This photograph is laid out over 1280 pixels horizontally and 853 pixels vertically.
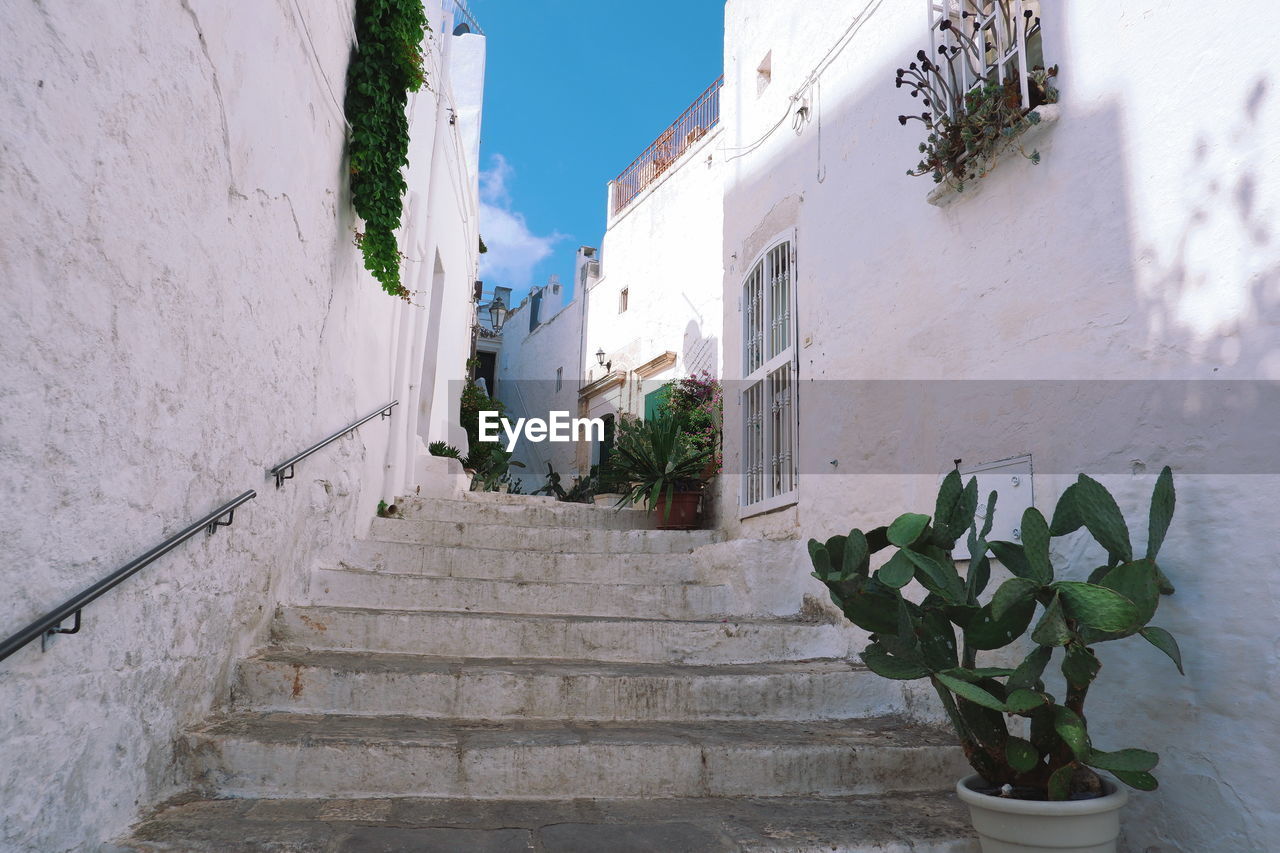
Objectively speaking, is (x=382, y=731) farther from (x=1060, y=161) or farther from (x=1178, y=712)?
(x=1060, y=161)

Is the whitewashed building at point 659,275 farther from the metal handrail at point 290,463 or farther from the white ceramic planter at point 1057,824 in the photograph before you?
the white ceramic planter at point 1057,824

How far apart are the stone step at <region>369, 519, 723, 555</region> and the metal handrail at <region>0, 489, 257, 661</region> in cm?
223

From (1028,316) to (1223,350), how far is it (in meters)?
0.74

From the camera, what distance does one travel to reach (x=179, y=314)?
7.77 ft

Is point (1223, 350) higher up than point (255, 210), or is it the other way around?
point (255, 210)

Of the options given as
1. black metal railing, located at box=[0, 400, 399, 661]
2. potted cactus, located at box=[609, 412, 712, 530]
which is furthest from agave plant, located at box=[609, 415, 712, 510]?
black metal railing, located at box=[0, 400, 399, 661]

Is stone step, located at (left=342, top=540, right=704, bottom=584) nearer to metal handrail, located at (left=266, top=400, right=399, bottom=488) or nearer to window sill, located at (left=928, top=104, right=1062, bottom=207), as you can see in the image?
metal handrail, located at (left=266, top=400, right=399, bottom=488)

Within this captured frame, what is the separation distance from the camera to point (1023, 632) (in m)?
2.06

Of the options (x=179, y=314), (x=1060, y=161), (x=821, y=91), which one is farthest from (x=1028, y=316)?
Result: (x=179, y=314)

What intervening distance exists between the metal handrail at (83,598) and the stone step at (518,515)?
2778mm

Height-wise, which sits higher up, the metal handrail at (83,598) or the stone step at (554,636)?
the metal handrail at (83,598)

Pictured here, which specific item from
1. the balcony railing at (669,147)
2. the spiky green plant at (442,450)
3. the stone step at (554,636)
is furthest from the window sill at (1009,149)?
the balcony railing at (669,147)

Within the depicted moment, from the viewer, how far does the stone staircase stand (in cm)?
229

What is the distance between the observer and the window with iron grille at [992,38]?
2959 millimetres
